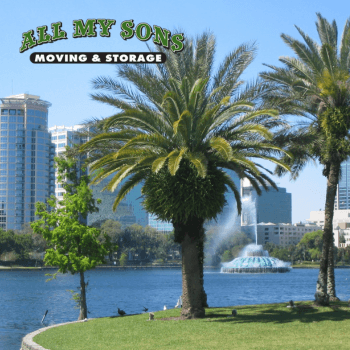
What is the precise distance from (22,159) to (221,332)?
182476mm

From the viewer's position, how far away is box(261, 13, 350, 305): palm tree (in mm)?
24172

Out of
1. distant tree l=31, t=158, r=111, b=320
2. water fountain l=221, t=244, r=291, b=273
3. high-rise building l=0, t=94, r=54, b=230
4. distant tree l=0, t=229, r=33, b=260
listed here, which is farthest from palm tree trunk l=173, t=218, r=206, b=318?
high-rise building l=0, t=94, r=54, b=230

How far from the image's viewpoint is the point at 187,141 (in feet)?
A: 71.7

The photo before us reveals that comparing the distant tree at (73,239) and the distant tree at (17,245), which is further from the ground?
the distant tree at (73,239)

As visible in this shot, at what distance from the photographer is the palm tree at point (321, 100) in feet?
79.3

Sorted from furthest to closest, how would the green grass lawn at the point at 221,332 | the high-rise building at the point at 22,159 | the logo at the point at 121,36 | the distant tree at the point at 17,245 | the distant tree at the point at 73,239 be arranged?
the high-rise building at the point at 22,159 → the distant tree at the point at 17,245 → the distant tree at the point at 73,239 → the logo at the point at 121,36 → the green grass lawn at the point at 221,332

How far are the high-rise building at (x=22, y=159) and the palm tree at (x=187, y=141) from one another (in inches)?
6766

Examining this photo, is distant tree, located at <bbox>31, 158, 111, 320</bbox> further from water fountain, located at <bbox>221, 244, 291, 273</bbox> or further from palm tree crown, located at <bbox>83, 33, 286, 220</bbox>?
water fountain, located at <bbox>221, 244, 291, 273</bbox>

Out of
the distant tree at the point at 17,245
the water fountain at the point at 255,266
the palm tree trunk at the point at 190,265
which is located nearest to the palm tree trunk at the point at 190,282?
the palm tree trunk at the point at 190,265

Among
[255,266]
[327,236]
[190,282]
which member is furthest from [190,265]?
[255,266]

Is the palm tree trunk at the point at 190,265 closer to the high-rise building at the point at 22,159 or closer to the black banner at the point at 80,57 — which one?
the black banner at the point at 80,57

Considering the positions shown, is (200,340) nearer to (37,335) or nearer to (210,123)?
(37,335)

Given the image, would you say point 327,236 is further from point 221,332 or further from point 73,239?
point 73,239

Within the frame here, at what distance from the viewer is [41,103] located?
194250 millimetres
